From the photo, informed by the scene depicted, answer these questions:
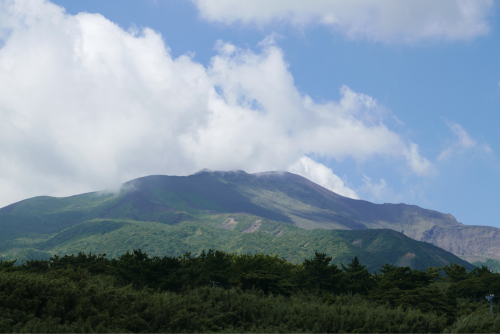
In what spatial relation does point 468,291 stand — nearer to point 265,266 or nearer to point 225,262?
point 265,266

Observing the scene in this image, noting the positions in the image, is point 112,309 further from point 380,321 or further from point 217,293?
point 380,321

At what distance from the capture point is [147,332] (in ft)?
76.2

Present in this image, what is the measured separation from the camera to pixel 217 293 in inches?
1271

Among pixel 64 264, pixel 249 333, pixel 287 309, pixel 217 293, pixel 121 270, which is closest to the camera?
pixel 249 333

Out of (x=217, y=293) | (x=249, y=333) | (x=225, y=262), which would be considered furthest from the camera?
(x=225, y=262)

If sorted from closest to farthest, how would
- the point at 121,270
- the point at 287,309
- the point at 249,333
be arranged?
the point at 249,333 → the point at 287,309 → the point at 121,270

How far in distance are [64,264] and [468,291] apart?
55411 millimetres

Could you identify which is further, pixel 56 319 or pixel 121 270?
pixel 121 270

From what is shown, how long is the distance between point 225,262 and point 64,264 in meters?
22.3

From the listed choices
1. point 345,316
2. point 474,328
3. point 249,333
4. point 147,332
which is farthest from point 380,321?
point 147,332

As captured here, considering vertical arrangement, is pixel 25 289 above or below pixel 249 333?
above

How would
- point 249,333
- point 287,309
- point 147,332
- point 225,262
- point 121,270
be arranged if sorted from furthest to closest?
point 225,262 → point 121,270 → point 287,309 → point 249,333 → point 147,332

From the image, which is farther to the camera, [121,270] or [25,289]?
[121,270]

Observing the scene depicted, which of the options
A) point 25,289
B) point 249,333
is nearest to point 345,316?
point 249,333
